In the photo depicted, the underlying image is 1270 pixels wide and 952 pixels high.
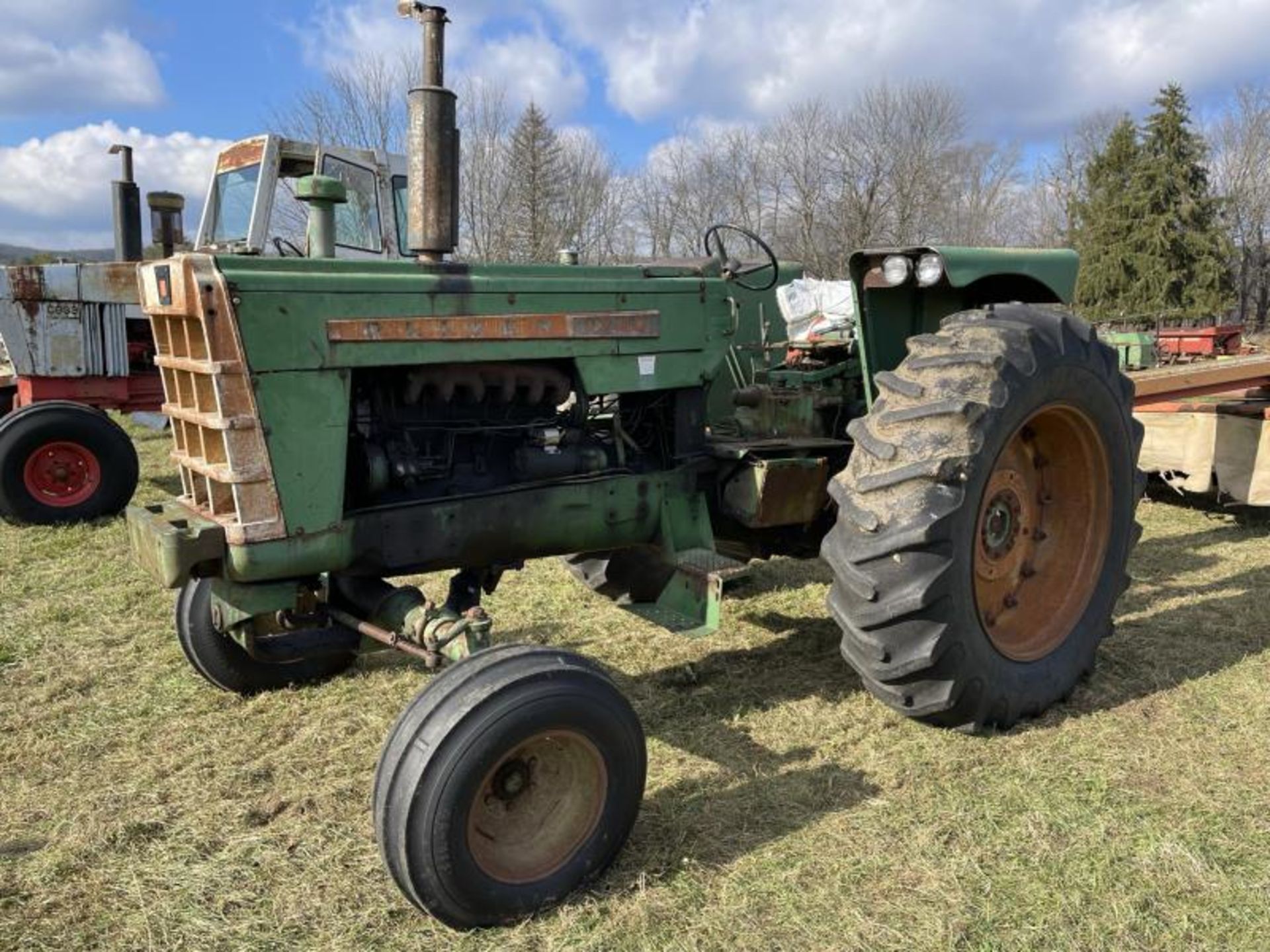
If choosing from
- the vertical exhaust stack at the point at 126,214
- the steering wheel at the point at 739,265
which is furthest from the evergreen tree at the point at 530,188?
the steering wheel at the point at 739,265

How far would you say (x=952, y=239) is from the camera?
31000mm

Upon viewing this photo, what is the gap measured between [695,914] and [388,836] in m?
0.75

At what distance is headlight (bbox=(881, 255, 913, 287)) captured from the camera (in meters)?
3.51

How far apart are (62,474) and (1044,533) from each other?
6071 millimetres

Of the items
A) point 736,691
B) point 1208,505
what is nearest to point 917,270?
point 736,691

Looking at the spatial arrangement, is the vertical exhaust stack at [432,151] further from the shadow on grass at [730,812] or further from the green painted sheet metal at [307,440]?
the shadow on grass at [730,812]

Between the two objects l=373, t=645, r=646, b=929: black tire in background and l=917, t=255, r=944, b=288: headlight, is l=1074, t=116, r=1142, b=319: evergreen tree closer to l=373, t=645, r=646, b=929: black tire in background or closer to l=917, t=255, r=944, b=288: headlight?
l=917, t=255, r=944, b=288: headlight

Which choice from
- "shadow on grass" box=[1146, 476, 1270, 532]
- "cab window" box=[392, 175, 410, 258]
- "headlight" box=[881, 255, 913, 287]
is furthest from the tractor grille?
"shadow on grass" box=[1146, 476, 1270, 532]

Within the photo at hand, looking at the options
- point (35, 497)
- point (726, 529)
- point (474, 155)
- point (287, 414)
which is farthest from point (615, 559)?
point (474, 155)

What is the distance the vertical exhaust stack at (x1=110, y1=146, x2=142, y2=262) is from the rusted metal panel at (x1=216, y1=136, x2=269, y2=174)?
99cm

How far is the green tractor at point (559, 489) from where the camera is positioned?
2465 mm

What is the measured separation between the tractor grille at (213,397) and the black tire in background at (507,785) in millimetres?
758

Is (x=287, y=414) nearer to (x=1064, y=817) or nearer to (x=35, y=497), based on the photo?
(x=1064, y=817)

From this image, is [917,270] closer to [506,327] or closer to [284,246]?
[506,327]
